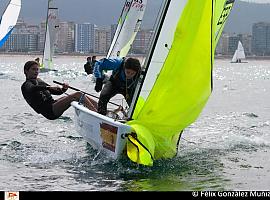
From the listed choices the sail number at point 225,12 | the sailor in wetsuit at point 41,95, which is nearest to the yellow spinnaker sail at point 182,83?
the sail number at point 225,12

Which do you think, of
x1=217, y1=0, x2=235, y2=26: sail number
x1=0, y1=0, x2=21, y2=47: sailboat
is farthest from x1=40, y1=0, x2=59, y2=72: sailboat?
x1=217, y1=0, x2=235, y2=26: sail number

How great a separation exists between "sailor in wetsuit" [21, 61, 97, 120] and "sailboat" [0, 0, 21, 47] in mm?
15854

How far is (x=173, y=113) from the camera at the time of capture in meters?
5.80

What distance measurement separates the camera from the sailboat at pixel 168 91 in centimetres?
566

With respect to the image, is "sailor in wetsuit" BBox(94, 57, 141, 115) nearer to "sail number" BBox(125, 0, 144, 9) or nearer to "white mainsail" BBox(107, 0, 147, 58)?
"sail number" BBox(125, 0, 144, 9)

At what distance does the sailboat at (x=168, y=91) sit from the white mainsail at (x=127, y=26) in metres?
10.6

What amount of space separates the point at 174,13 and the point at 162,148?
58.2 inches

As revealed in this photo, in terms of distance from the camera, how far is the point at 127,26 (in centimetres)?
1764

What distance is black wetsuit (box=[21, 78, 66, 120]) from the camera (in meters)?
6.89

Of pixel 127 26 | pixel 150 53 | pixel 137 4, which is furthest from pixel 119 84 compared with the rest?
pixel 127 26

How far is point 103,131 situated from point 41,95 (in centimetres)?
135

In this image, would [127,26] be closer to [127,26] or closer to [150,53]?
[127,26]

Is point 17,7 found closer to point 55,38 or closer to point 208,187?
point 55,38

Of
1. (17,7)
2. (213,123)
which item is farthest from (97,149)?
(17,7)
